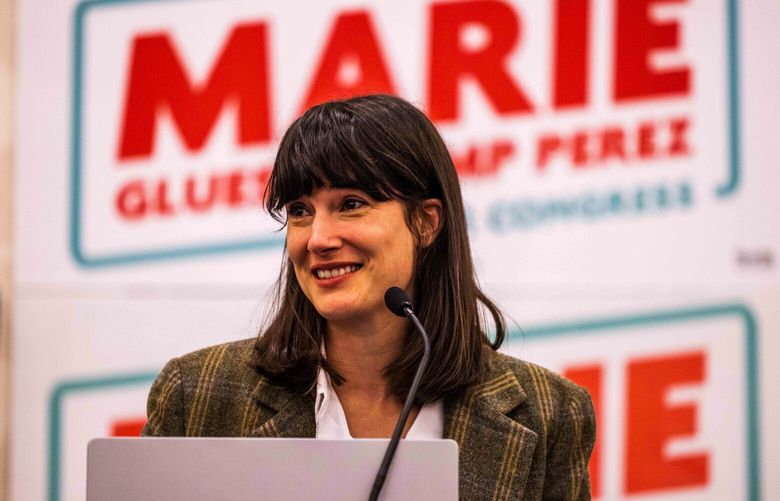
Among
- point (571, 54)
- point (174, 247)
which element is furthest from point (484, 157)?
point (174, 247)

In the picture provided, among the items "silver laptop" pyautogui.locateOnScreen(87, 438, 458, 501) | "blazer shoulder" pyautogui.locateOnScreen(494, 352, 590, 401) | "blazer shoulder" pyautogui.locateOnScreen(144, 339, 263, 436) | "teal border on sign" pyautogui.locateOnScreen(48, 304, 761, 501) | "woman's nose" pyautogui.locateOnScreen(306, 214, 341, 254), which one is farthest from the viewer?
"teal border on sign" pyautogui.locateOnScreen(48, 304, 761, 501)

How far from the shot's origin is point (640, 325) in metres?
2.74

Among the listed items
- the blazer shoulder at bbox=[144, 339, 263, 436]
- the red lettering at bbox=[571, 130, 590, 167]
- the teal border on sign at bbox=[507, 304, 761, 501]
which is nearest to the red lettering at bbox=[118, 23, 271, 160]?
the red lettering at bbox=[571, 130, 590, 167]

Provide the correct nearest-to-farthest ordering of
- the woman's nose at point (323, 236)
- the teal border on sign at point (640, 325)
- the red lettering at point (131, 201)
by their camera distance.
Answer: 1. the woman's nose at point (323, 236)
2. the teal border on sign at point (640, 325)
3. the red lettering at point (131, 201)

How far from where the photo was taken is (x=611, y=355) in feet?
8.98

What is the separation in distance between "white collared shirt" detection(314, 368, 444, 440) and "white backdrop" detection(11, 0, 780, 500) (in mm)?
1111

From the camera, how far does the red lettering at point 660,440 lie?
2.70 metres

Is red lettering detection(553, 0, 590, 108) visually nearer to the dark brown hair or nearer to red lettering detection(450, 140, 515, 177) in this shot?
red lettering detection(450, 140, 515, 177)

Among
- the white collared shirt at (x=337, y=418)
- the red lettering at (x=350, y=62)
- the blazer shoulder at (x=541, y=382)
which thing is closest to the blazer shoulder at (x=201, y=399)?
the white collared shirt at (x=337, y=418)

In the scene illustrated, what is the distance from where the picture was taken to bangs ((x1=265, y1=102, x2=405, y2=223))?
1518mm

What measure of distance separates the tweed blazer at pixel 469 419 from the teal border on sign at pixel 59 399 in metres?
1.21

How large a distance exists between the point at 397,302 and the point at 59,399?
5.99 feet

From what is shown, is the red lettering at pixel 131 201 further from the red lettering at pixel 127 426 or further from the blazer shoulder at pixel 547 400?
the blazer shoulder at pixel 547 400

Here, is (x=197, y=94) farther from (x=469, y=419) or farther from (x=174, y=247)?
(x=469, y=419)
